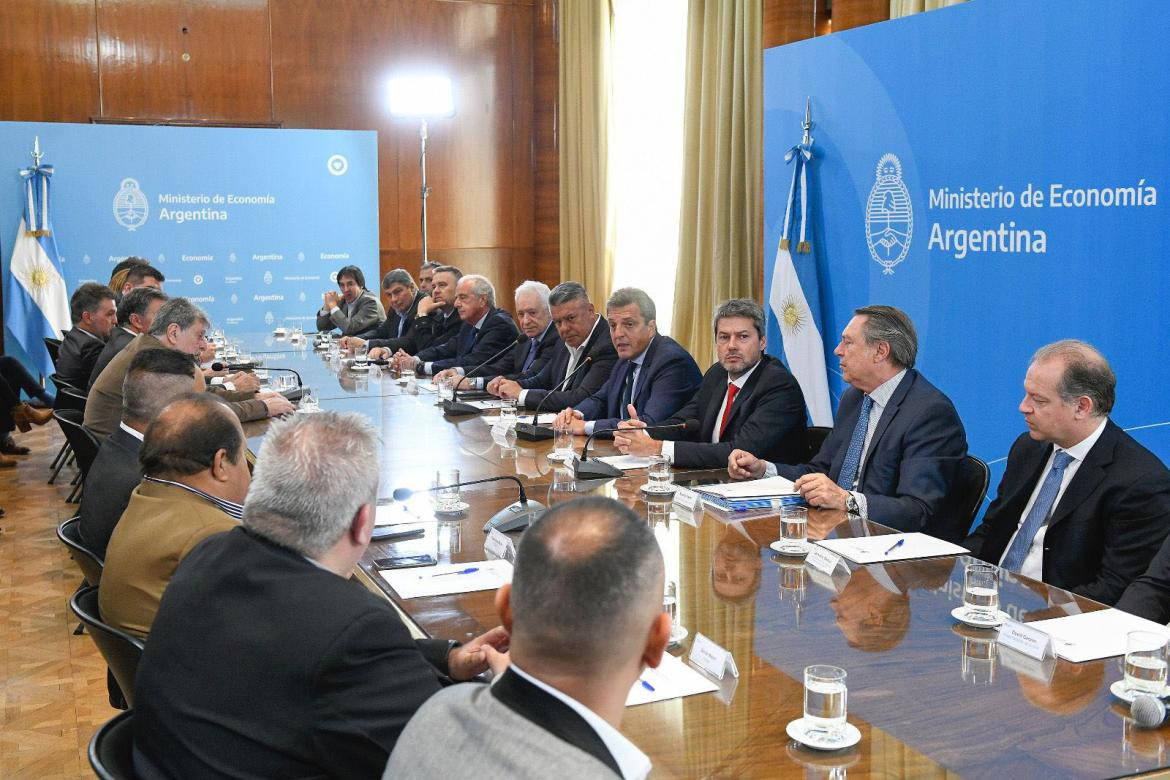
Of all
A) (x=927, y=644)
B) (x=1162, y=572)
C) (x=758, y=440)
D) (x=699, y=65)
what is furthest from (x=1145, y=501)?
(x=699, y=65)

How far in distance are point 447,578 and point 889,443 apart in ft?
5.35

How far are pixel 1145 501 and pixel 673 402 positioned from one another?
242 centimetres

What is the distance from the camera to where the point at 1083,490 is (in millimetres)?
3057

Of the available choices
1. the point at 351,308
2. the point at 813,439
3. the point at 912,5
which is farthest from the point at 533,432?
the point at 351,308

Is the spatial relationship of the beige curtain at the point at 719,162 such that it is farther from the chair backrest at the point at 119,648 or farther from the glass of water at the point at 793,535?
the chair backrest at the point at 119,648

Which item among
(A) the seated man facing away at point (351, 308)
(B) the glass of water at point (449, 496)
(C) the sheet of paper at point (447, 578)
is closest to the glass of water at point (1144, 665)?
(C) the sheet of paper at point (447, 578)

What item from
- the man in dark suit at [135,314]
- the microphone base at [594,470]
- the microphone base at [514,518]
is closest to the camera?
the microphone base at [514,518]

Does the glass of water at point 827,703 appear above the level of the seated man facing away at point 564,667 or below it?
below

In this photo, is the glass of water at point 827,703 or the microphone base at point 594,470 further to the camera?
the microphone base at point 594,470

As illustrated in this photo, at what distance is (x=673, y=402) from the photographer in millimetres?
5133

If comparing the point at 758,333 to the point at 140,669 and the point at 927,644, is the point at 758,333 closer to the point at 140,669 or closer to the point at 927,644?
the point at 927,644

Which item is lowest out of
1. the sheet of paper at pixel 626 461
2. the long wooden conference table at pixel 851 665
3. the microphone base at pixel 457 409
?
the long wooden conference table at pixel 851 665

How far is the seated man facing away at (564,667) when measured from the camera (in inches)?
47.1

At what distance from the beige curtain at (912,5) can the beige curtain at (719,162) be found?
167cm
